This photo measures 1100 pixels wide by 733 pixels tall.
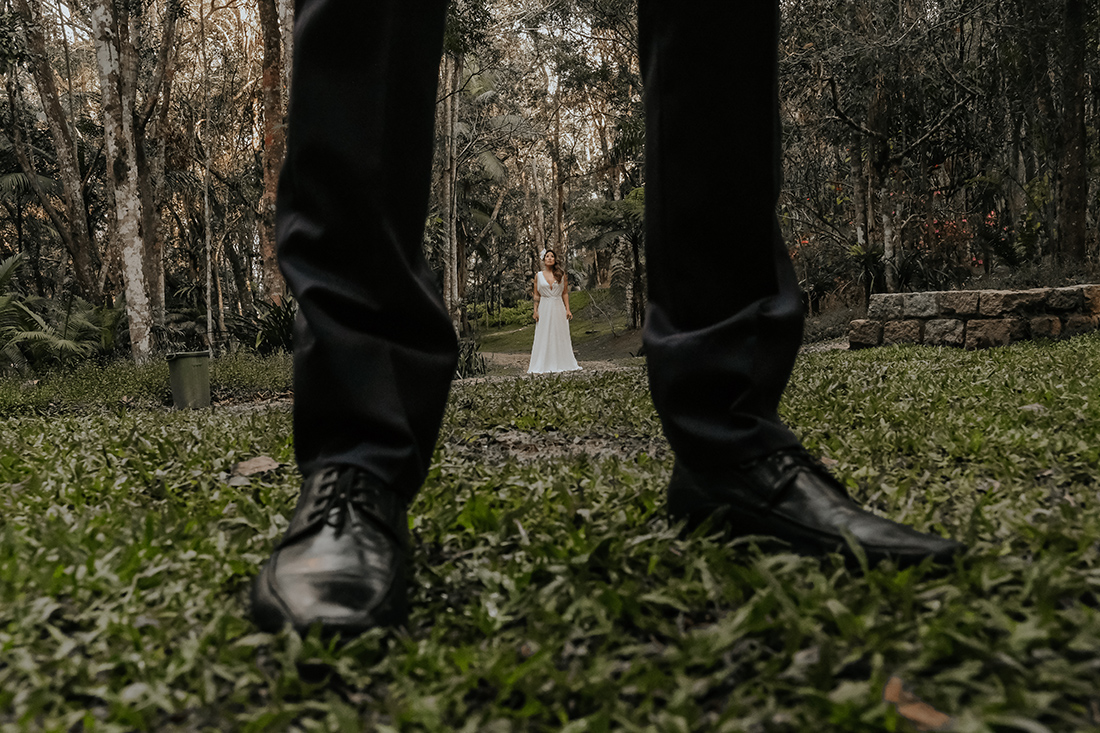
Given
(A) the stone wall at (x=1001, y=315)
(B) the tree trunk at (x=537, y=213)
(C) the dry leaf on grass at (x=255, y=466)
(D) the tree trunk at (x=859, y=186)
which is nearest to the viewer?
(C) the dry leaf on grass at (x=255, y=466)

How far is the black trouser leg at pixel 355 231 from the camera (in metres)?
1.24

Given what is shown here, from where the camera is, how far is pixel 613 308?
29.4 meters

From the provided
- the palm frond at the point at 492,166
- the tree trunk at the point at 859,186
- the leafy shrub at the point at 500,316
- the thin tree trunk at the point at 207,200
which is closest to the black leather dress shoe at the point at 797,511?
the thin tree trunk at the point at 207,200

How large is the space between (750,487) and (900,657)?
41cm

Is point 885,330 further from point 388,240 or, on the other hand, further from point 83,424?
point 388,240

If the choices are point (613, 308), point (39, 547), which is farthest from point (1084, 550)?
point (613, 308)

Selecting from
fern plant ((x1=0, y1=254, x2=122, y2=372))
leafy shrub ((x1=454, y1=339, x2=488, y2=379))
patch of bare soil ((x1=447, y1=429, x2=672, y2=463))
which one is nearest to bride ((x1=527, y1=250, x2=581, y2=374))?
leafy shrub ((x1=454, y1=339, x2=488, y2=379))

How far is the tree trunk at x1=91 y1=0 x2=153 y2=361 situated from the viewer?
9.50 meters

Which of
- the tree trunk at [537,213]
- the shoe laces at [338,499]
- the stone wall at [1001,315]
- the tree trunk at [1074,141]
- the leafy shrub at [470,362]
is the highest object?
the tree trunk at [537,213]

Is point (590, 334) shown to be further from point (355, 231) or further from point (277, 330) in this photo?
point (355, 231)

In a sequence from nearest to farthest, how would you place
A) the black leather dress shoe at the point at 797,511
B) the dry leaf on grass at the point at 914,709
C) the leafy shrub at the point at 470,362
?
1. the dry leaf on grass at the point at 914,709
2. the black leather dress shoe at the point at 797,511
3. the leafy shrub at the point at 470,362

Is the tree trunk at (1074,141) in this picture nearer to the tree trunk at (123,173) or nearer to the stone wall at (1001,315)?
the stone wall at (1001,315)

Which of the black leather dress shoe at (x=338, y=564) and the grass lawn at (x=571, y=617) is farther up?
the black leather dress shoe at (x=338, y=564)

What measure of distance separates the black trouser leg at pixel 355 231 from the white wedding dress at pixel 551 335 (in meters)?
12.3
